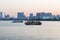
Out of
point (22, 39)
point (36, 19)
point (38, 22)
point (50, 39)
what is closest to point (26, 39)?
point (22, 39)

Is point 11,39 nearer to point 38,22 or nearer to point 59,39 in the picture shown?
point 59,39

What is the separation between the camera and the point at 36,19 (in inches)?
5364

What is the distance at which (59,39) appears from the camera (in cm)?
5306

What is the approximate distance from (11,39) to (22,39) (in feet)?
6.80

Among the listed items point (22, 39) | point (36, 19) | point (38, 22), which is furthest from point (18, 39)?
point (36, 19)

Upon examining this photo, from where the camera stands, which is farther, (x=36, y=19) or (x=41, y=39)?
(x=36, y=19)

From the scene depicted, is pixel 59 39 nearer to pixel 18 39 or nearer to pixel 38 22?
pixel 18 39

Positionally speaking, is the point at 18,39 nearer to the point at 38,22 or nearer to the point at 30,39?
the point at 30,39

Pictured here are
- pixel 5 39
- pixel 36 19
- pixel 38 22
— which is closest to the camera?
pixel 5 39

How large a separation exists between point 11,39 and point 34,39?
4.23 m

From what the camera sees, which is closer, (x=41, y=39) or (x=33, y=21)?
(x=41, y=39)

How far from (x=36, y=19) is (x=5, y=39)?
84.4 metres

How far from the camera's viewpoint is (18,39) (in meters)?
53.5

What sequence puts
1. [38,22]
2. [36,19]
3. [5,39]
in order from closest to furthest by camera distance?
1. [5,39]
2. [38,22]
3. [36,19]
